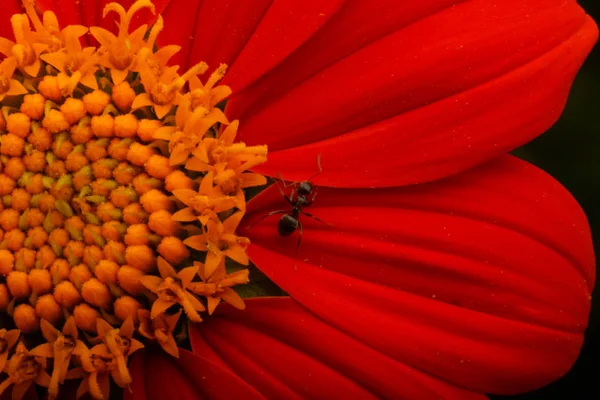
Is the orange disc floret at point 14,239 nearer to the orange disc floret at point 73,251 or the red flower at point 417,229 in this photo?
the orange disc floret at point 73,251

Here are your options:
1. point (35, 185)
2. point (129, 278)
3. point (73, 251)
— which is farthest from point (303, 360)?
point (35, 185)

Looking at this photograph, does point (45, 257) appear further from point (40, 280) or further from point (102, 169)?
point (102, 169)

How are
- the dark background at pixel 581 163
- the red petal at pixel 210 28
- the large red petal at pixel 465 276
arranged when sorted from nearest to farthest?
the large red petal at pixel 465 276, the red petal at pixel 210 28, the dark background at pixel 581 163

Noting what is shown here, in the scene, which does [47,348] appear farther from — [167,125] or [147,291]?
[167,125]

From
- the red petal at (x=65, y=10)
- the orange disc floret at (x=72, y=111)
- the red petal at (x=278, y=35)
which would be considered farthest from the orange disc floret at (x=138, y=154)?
the red petal at (x=65, y=10)

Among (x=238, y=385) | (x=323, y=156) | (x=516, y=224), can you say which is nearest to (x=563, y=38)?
(x=516, y=224)
